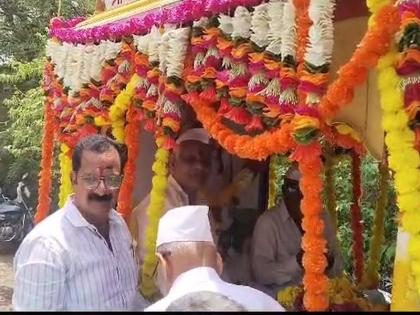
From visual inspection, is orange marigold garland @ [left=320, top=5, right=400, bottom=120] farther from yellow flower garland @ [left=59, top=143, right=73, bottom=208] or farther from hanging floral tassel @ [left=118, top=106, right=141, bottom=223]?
yellow flower garland @ [left=59, top=143, right=73, bottom=208]

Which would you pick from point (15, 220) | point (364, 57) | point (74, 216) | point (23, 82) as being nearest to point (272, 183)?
point (74, 216)

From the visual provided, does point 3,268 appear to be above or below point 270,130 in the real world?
below

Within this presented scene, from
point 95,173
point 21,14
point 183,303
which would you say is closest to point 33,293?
point 95,173

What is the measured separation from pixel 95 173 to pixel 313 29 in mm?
1176

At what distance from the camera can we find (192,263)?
2.26 meters

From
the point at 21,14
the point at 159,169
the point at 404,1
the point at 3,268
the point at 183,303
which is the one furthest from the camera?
the point at 21,14

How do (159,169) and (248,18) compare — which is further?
(159,169)

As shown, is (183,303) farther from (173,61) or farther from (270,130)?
(173,61)

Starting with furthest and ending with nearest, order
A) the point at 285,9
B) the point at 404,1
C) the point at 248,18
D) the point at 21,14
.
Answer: the point at 21,14 < the point at 248,18 < the point at 285,9 < the point at 404,1

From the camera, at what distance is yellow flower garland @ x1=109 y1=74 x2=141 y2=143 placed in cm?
450

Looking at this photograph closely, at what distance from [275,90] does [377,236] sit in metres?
2.89

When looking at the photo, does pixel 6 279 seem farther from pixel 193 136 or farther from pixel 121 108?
pixel 121 108

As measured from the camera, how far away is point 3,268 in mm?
10922

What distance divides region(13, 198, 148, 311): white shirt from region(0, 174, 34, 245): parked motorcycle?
925cm
